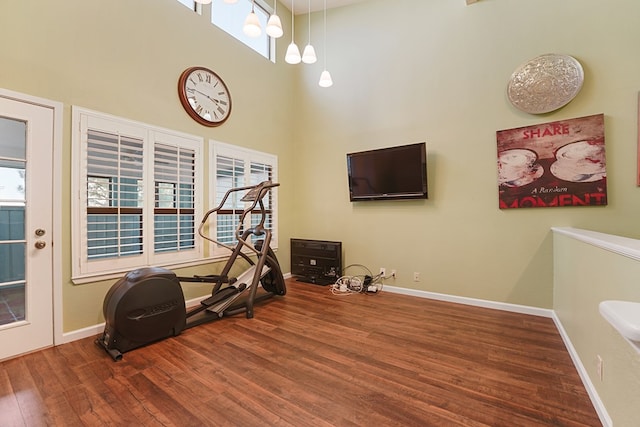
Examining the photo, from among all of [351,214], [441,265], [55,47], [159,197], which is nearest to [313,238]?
[351,214]

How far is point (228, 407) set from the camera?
1.62 m

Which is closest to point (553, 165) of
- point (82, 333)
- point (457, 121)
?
point (457, 121)

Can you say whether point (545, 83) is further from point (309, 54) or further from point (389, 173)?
point (309, 54)

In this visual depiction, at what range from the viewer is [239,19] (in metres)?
4.09

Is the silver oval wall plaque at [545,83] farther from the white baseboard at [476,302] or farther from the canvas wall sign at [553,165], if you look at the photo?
the white baseboard at [476,302]

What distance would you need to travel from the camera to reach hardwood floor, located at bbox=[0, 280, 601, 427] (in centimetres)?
154

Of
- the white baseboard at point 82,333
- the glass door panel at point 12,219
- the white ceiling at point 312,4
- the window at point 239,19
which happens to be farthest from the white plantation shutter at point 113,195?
the white ceiling at point 312,4

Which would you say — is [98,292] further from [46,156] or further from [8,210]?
[46,156]

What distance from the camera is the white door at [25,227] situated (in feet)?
7.02

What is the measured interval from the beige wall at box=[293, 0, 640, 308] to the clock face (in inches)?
61.2

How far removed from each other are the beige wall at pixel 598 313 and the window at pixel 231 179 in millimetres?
3702

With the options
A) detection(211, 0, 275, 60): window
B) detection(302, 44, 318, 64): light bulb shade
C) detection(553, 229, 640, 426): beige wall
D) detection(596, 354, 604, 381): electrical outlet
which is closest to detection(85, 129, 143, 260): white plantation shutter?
detection(302, 44, 318, 64): light bulb shade

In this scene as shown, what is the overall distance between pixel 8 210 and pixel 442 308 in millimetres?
4358

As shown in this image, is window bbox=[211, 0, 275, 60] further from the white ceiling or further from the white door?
the white door
